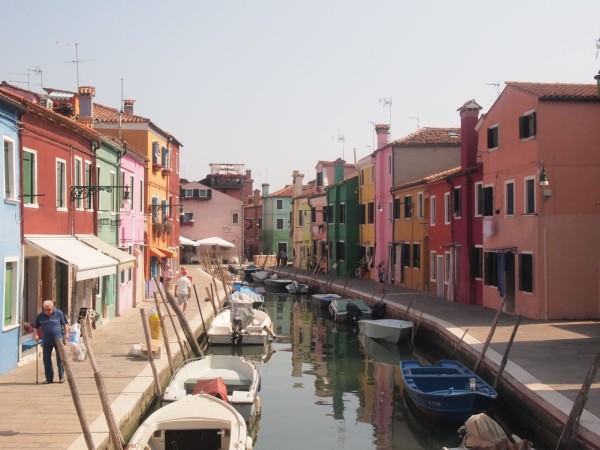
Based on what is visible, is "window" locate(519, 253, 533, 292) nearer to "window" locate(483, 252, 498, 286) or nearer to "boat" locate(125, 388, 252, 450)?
"window" locate(483, 252, 498, 286)

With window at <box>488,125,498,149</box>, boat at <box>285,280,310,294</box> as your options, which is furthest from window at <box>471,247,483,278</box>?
boat at <box>285,280,310,294</box>

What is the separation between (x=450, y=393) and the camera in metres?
14.8

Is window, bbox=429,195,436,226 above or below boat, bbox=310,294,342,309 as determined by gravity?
above

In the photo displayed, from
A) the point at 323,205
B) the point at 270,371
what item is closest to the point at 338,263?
the point at 323,205

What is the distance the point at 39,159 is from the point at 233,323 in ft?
31.5

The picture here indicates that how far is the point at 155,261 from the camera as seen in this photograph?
36469mm

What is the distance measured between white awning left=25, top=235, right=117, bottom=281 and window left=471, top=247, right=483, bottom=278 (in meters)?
15.0

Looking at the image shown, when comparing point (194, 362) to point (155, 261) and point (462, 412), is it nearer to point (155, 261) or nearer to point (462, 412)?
point (462, 412)

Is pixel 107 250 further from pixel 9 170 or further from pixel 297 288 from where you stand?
pixel 297 288

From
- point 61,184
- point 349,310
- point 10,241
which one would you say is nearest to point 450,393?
point 10,241

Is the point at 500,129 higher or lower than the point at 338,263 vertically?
higher

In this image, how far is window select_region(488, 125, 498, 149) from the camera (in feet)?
91.0

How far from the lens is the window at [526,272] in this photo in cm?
2444

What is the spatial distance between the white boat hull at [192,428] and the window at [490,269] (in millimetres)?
17527
